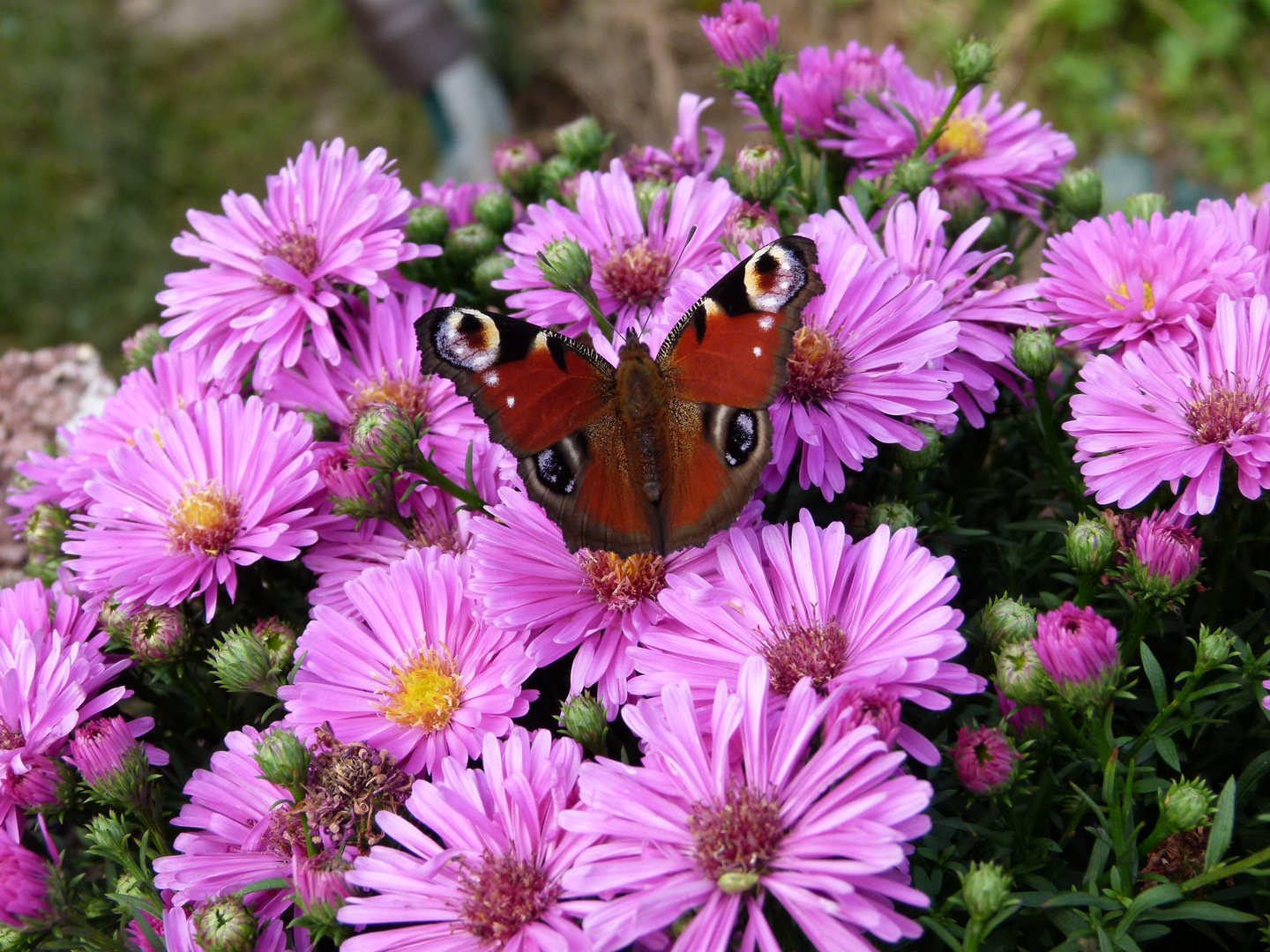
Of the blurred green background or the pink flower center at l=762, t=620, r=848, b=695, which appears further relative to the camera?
the blurred green background

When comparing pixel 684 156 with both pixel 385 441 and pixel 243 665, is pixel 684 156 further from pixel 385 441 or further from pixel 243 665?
pixel 243 665

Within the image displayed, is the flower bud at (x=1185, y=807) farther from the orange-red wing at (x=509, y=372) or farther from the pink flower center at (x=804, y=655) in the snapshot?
the orange-red wing at (x=509, y=372)

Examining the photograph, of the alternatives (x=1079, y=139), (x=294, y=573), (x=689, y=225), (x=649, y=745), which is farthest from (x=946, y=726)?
(x=1079, y=139)

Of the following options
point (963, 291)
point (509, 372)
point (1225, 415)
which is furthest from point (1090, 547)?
point (509, 372)

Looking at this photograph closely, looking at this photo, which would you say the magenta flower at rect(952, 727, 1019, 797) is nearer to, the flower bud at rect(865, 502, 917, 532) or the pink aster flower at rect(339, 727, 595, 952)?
the flower bud at rect(865, 502, 917, 532)

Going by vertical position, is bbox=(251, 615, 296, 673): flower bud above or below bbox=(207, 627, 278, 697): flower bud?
above

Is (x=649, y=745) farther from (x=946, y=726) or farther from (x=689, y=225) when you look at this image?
(x=689, y=225)

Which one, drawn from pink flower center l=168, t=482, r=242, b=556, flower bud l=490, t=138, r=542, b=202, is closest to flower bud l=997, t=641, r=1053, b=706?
pink flower center l=168, t=482, r=242, b=556
